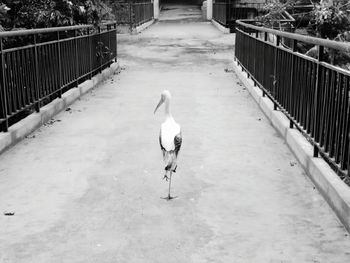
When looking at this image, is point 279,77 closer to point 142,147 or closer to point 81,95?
point 142,147

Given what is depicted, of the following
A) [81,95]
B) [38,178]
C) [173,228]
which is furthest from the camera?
[81,95]

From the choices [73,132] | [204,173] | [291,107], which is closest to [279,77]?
[291,107]

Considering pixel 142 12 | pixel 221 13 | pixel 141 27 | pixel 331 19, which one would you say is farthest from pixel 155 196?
pixel 142 12

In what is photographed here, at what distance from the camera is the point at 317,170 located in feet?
15.6

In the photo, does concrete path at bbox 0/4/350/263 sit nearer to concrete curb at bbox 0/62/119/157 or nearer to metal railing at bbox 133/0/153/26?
concrete curb at bbox 0/62/119/157

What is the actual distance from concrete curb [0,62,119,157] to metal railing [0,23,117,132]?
123 mm

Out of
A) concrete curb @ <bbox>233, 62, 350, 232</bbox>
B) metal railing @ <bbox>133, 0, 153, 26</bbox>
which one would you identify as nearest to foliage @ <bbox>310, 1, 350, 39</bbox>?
concrete curb @ <bbox>233, 62, 350, 232</bbox>

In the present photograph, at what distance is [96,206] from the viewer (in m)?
4.40

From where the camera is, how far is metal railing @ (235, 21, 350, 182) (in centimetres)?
424

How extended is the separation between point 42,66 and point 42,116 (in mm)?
726

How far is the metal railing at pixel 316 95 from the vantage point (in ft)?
13.9

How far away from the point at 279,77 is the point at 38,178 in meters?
3.56

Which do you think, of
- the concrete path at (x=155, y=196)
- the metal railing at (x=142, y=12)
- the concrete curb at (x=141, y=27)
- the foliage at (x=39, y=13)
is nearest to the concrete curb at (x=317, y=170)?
the concrete path at (x=155, y=196)

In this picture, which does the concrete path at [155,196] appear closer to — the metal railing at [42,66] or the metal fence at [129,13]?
the metal railing at [42,66]
